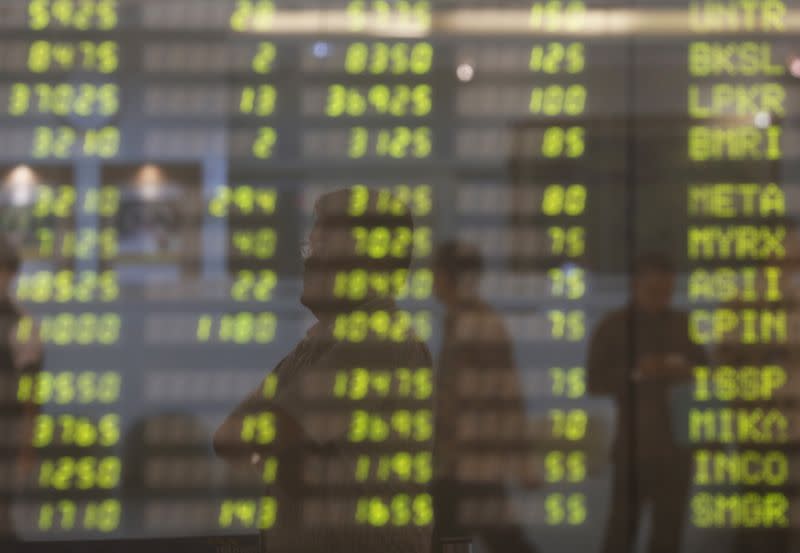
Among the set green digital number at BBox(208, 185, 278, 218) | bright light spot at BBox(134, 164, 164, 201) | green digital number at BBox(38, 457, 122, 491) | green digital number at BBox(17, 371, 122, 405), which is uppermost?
bright light spot at BBox(134, 164, 164, 201)

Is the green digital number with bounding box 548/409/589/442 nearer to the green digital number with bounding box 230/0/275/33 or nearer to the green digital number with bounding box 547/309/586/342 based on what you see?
the green digital number with bounding box 547/309/586/342

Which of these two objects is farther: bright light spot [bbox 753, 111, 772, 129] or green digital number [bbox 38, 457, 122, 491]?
bright light spot [bbox 753, 111, 772, 129]

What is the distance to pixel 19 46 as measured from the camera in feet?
9.03

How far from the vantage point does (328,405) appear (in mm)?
2695

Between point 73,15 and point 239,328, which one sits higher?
point 73,15

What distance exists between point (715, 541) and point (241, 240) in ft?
4.44

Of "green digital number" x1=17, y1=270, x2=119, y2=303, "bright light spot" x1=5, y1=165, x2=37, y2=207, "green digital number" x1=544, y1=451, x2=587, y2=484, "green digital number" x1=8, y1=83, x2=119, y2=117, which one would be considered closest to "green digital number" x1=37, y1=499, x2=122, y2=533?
"green digital number" x1=17, y1=270, x2=119, y2=303

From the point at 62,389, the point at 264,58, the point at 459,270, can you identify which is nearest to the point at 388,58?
the point at 264,58

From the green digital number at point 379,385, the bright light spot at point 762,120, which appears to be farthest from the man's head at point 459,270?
the bright light spot at point 762,120

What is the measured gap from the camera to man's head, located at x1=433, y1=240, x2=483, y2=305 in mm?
2754

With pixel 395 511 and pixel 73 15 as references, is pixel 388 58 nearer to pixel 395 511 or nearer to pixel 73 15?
pixel 73 15

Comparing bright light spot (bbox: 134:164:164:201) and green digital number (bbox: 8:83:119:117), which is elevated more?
green digital number (bbox: 8:83:119:117)

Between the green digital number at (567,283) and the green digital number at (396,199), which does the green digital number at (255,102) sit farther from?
the green digital number at (567,283)

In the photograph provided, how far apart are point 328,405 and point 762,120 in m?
1.27
